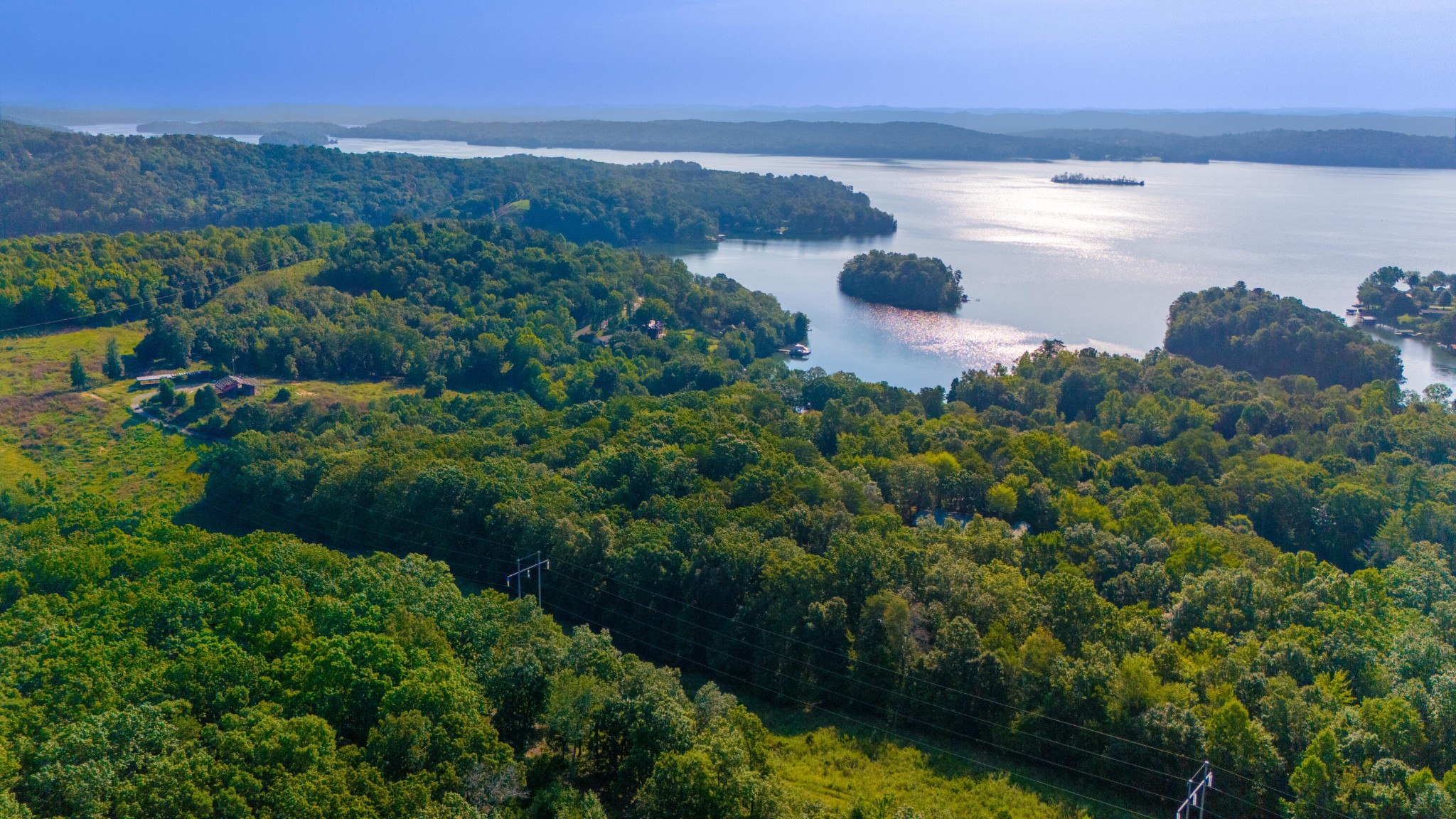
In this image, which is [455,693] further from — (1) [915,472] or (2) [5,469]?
(2) [5,469]

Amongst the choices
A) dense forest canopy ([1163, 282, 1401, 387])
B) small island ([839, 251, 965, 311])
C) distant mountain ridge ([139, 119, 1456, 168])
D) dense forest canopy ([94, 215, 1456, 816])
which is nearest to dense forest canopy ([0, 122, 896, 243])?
small island ([839, 251, 965, 311])

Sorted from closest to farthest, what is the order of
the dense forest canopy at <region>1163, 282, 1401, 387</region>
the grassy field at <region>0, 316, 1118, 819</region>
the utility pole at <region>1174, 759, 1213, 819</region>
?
the utility pole at <region>1174, 759, 1213, 819</region> < the grassy field at <region>0, 316, 1118, 819</region> < the dense forest canopy at <region>1163, 282, 1401, 387</region>

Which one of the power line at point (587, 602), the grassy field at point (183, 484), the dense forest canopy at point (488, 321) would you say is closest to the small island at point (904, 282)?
the dense forest canopy at point (488, 321)

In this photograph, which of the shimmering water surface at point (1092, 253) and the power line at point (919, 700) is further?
the shimmering water surface at point (1092, 253)

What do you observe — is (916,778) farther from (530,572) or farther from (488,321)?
(488,321)

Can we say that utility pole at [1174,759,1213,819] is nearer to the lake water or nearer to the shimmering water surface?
the lake water

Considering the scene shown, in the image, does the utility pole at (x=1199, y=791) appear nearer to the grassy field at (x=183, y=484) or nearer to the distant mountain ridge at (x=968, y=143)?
the grassy field at (x=183, y=484)
